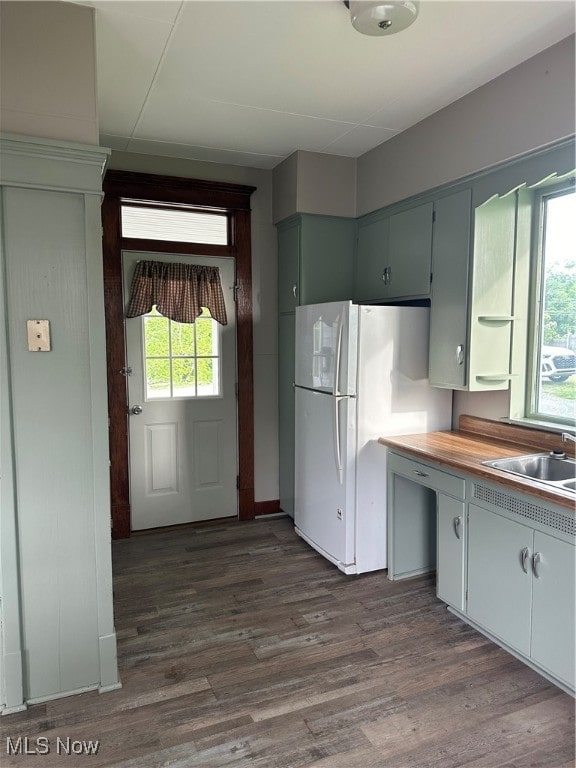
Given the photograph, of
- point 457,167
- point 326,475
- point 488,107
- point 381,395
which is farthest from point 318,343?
point 488,107

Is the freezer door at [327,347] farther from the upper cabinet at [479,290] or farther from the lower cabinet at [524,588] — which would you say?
the lower cabinet at [524,588]

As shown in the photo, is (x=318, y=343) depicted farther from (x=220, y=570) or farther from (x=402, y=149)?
(x=220, y=570)

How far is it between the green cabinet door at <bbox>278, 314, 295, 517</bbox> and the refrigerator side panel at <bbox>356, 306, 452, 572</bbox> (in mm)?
972

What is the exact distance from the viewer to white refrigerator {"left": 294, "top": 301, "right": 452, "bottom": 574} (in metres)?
3.01

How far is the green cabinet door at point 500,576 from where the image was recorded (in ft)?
7.32

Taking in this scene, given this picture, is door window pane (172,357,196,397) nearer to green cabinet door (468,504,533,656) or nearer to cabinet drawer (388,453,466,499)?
cabinet drawer (388,453,466,499)

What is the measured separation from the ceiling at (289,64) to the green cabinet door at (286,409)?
4.37 ft

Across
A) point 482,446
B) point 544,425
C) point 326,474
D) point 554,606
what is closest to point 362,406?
point 326,474

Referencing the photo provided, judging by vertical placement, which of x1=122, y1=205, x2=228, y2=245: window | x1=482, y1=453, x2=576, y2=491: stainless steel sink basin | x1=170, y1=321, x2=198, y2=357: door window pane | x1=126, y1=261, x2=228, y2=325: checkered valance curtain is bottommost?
x1=482, y1=453, x2=576, y2=491: stainless steel sink basin

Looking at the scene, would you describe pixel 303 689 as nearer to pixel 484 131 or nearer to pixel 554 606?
pixel 554 606

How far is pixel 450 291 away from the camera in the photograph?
9.60 feet

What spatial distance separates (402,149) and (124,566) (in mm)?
3133

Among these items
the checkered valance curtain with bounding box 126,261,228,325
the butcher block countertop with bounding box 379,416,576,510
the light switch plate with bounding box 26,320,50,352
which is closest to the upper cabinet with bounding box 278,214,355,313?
the checkered valance curtain with bounding box 126,261,228,325

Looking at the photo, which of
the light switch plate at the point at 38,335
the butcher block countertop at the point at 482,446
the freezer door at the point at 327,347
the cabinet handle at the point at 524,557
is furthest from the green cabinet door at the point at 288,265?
the cabinet handle at the point at 524,557
